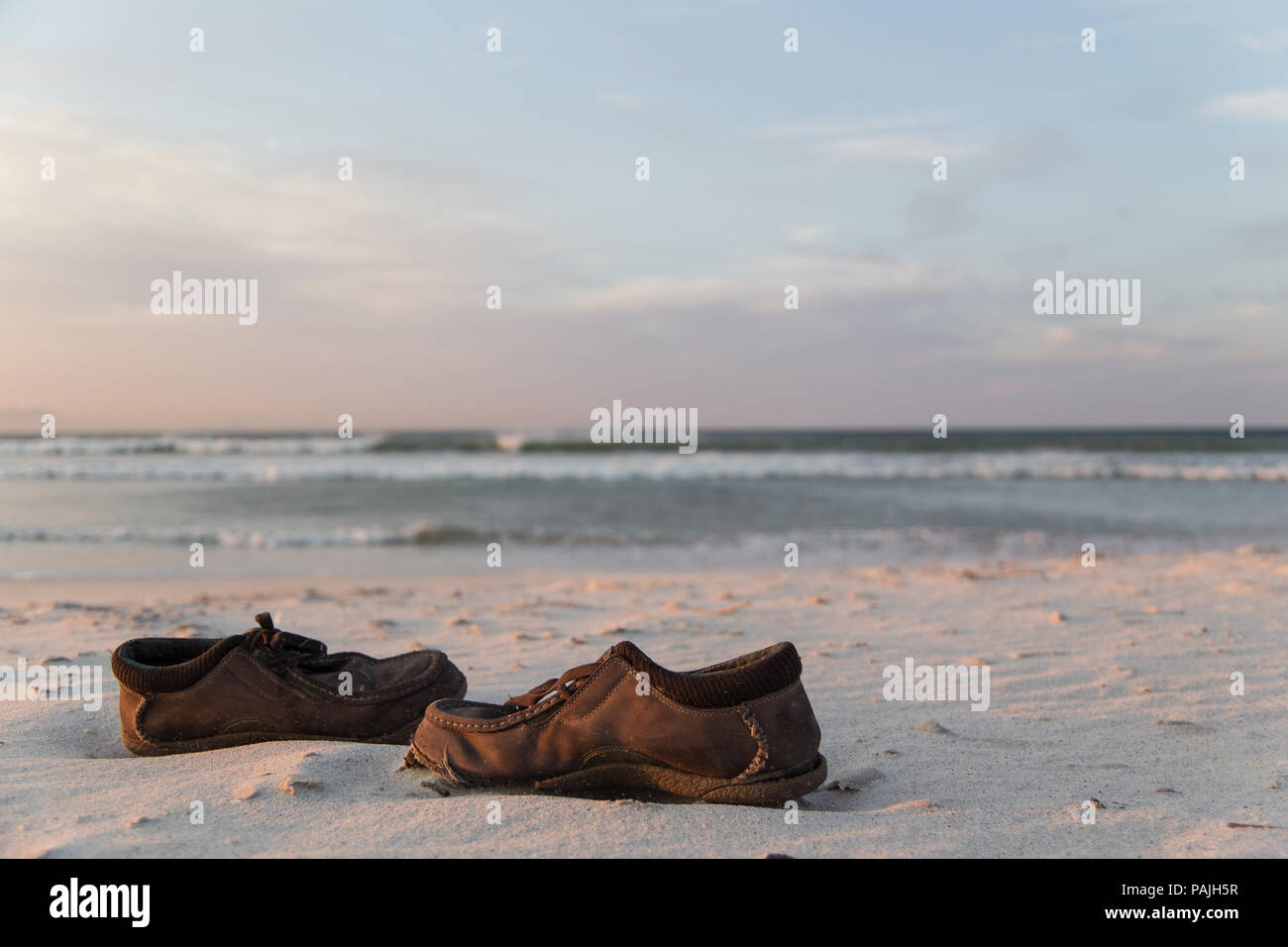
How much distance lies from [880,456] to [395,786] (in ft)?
79.6

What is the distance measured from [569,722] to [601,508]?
11.5m

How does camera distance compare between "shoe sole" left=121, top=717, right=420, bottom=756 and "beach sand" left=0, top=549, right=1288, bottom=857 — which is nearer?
"beach sand" left=0, top=549, right=1288, bottom=857

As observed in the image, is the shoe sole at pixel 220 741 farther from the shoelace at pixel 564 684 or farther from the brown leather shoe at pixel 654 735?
the shoelace at pixel 564 684

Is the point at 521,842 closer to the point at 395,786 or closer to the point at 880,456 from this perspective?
the point at 395,786

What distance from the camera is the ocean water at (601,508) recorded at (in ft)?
31.3

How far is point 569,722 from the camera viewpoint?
2.38 m

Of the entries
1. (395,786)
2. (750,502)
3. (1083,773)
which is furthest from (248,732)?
(750,502)

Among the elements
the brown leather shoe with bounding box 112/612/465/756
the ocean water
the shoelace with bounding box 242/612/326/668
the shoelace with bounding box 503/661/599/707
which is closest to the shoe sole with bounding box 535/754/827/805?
the shoelace with bounding box 503/661/599/707

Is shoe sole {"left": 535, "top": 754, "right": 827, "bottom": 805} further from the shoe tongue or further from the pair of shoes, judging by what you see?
the shoe tongue

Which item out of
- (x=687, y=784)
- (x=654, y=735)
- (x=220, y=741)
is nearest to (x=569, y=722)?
(x=654, y=735)

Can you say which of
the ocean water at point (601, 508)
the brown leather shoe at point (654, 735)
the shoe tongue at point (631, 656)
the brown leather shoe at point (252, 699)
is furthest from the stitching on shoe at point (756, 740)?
the ocean water at point (601, 508)

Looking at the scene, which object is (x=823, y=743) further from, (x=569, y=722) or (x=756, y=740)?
(x=569, y=722)

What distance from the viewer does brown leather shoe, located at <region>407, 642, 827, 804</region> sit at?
2.28 m

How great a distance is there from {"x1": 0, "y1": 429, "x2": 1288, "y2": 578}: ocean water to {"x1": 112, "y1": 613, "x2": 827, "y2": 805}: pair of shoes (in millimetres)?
5663
